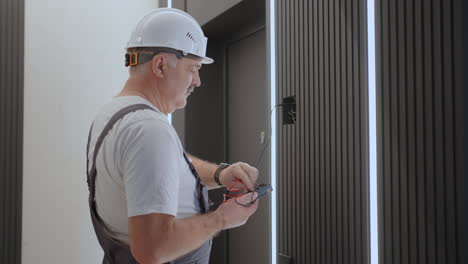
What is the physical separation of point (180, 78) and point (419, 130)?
86 centimetres

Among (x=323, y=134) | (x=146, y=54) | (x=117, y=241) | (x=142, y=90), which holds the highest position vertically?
(x=146, y=54)

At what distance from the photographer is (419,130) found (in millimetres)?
1421

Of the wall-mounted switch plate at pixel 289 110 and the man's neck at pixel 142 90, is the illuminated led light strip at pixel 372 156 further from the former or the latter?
the man's neck at pixel 142 90

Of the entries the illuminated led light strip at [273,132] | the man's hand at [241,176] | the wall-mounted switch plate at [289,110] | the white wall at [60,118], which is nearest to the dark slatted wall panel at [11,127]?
the white wall at [60,118]

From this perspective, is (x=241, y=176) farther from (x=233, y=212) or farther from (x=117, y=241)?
(x=117, y=241)

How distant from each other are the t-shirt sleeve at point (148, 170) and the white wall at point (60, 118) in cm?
273

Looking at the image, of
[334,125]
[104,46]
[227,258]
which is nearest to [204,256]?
[334,125]

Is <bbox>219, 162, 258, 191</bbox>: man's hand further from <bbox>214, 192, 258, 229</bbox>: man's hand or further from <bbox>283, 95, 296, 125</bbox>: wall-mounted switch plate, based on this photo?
<bbox>283, 95, 296, 125</bbox>: wall-mounted switch plate

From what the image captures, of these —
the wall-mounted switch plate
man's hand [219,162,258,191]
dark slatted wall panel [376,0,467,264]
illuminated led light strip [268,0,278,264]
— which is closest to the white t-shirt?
man's hand [219,162,258,191]

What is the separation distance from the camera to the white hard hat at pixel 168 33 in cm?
115

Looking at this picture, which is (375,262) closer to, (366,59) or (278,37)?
(366,59)

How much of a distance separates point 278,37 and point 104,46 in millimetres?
2003

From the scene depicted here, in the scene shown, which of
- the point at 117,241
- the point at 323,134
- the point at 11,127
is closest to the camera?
the point at 117,241

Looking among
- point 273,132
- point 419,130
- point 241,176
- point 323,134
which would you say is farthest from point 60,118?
point 419,130
